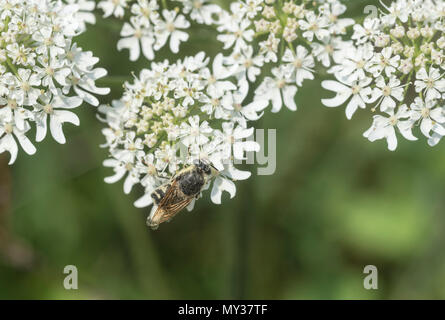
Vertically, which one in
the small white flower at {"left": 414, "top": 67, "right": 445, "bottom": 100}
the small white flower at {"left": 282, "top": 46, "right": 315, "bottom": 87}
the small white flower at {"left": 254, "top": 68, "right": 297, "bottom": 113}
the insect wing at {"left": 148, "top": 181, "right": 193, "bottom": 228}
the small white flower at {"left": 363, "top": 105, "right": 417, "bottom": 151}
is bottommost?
the insect wing at {"left": 148, "top": 181, "right": 193, "bottom": 228}

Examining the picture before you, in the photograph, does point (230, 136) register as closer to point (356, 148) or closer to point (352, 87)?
point (352, 87)

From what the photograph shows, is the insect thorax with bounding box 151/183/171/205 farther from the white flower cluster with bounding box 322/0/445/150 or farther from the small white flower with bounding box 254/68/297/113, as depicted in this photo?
the white flower cluster with bounding box 322/0/445/150

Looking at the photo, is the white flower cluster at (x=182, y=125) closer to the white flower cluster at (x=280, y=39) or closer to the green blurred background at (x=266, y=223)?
the white flower cluster at (x=280, y=39)

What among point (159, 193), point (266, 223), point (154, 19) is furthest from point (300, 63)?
point (266, 223)

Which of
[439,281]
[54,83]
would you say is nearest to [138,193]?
[54,83]

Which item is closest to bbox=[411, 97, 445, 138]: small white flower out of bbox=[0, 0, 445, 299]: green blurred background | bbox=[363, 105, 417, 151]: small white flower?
bbox=[363, 105, 417, 151]: small white flower

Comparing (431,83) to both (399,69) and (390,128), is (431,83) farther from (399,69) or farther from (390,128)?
(390,128)
